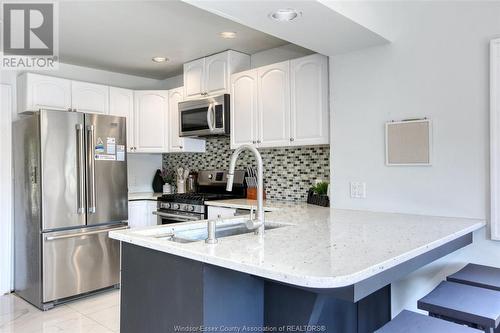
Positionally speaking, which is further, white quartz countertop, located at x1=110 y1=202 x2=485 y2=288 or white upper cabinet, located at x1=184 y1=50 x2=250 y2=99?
white upper cabinet, located at x1=184 y1=50 x2=250 y2=99

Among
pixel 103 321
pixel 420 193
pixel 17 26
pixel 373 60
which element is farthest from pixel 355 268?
pixel 17 26

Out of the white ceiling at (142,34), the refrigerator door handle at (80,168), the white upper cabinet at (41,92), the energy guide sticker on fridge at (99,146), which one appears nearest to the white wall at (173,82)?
the white ceiling at (142,34)

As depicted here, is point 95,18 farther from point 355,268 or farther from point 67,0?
point 355,268

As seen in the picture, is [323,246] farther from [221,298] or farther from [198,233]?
[198,233]

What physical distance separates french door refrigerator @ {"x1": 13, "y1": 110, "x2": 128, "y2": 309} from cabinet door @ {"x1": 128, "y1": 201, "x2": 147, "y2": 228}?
36cm

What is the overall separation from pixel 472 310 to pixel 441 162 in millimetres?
1022

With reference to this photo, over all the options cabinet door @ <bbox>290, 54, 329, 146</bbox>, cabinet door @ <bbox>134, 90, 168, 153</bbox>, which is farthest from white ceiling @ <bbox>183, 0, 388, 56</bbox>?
cabinet door @ <bbox>134, 90, 168, 153</bbox>

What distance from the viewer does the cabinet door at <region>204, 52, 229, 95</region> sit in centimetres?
375

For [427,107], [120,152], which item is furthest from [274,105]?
[120,152]

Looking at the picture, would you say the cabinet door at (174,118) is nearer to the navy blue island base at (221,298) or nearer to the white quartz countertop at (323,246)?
the white quartz countertop at (323,246)

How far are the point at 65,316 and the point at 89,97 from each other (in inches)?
87.5

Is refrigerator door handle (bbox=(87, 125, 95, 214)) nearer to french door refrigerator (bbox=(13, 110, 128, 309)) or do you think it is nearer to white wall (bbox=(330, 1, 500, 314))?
french door refrigerator (bbox=(13, 110, 128, 309))

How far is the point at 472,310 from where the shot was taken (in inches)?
59.7

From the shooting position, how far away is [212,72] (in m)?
3.88
